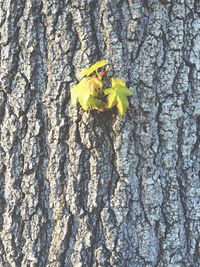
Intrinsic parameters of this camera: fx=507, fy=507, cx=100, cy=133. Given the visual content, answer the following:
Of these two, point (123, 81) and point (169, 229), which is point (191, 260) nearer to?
point (169, 229)

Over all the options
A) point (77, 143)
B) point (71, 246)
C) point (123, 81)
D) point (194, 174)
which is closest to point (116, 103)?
point (123, 81)

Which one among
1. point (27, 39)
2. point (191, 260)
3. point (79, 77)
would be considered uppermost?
point (27, 39)

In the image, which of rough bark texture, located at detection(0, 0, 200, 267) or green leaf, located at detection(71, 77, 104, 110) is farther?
rough bark texture, located at detection(0, 0, 200, 267)

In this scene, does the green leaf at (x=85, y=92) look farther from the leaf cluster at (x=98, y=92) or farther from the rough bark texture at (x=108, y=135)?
the rough bark texture at (x=108, y=135)

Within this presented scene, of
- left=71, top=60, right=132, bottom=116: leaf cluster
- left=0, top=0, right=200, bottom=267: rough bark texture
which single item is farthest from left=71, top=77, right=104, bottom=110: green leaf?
left=0, top=0, right=200, bottom=267: rough bark texture

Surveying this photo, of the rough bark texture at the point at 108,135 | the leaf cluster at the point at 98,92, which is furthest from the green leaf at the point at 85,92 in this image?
the rough bark texture at the point at 108,135

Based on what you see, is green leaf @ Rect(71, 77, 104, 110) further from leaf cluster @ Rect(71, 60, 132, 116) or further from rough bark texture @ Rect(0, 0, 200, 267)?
rough bark texture @ Rect(0, 0, 200, 267)
